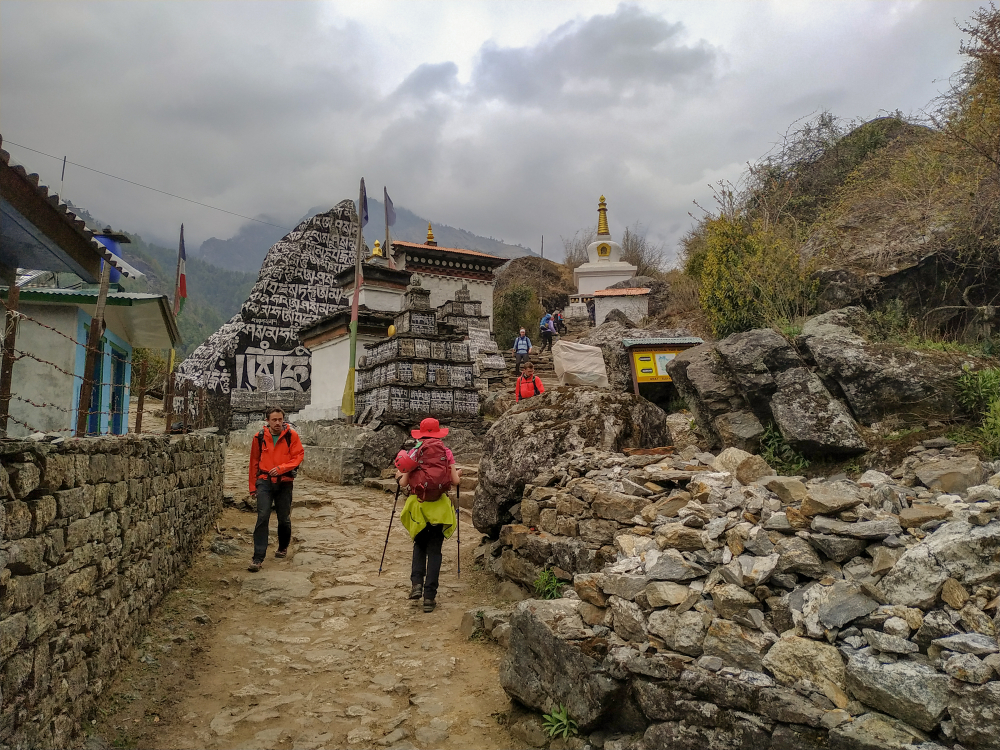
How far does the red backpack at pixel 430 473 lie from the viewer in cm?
615

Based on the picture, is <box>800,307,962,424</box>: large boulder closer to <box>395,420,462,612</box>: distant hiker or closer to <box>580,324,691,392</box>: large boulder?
<box>395,420,462,612</box>: distant hiker

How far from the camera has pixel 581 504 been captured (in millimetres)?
5820

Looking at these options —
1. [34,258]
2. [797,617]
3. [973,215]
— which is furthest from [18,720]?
[973,215]

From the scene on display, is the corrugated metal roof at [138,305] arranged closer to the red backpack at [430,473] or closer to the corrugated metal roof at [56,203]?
the corrugated metal roof at [56,203]

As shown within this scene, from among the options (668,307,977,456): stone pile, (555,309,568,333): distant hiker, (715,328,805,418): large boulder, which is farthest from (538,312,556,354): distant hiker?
(715,328,805,418): large boulder

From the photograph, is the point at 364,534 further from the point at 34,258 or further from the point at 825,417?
the point at 825,417

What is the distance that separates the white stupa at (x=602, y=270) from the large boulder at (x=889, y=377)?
26.6 metres

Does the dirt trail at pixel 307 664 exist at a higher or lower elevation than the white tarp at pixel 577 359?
lower

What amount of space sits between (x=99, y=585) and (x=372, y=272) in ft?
53.9

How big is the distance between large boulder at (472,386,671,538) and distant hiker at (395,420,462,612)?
97cm

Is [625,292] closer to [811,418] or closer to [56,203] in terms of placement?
[811,418]

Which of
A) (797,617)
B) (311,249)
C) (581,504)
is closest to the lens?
(797,617)

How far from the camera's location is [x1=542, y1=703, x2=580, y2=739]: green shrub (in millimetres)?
3934

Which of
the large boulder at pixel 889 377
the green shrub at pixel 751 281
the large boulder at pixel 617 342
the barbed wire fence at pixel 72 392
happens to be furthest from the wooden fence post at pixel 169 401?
the green shrub at pixel 751 281
